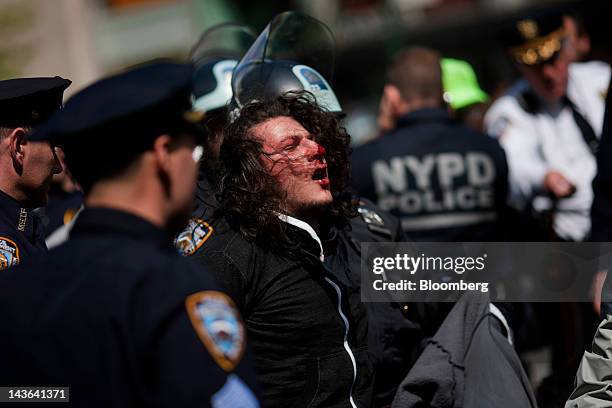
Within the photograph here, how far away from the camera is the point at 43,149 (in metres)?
3.35

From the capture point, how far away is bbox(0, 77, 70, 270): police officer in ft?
10.5

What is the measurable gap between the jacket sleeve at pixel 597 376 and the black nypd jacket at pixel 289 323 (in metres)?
0.73


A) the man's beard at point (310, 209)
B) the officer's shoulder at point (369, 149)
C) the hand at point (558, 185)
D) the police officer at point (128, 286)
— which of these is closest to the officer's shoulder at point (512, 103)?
the hand at point (558, 185)

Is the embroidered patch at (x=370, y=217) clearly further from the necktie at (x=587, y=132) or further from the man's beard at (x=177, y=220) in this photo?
the necktie at (x=587, y=132)

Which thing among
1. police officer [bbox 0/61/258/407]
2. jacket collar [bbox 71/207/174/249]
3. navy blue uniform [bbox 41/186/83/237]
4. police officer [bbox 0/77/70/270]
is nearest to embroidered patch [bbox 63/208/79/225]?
navy blue uniform [bbox 41/186/83/237]

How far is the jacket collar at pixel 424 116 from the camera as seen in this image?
4.90 metres

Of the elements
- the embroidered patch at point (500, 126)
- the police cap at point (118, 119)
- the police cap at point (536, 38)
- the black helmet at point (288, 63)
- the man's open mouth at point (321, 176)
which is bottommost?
the embroidered patch at point (500, 126)

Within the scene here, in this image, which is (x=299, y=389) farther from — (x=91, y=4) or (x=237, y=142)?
(x=91, y=4)

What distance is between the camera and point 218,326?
194cm

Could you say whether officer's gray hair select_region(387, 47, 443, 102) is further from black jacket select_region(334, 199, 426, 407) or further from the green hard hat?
black jacket select_region(334, 199, 426, 407)

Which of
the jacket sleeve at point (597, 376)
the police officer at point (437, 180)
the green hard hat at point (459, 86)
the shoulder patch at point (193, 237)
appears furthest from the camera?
the green hard hat at point (459, 86)

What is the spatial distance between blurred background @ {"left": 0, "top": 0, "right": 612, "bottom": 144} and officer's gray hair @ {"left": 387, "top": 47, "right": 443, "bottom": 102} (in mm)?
13864

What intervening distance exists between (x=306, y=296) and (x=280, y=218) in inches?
11.0

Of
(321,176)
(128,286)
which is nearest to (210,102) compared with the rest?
(321,176)
